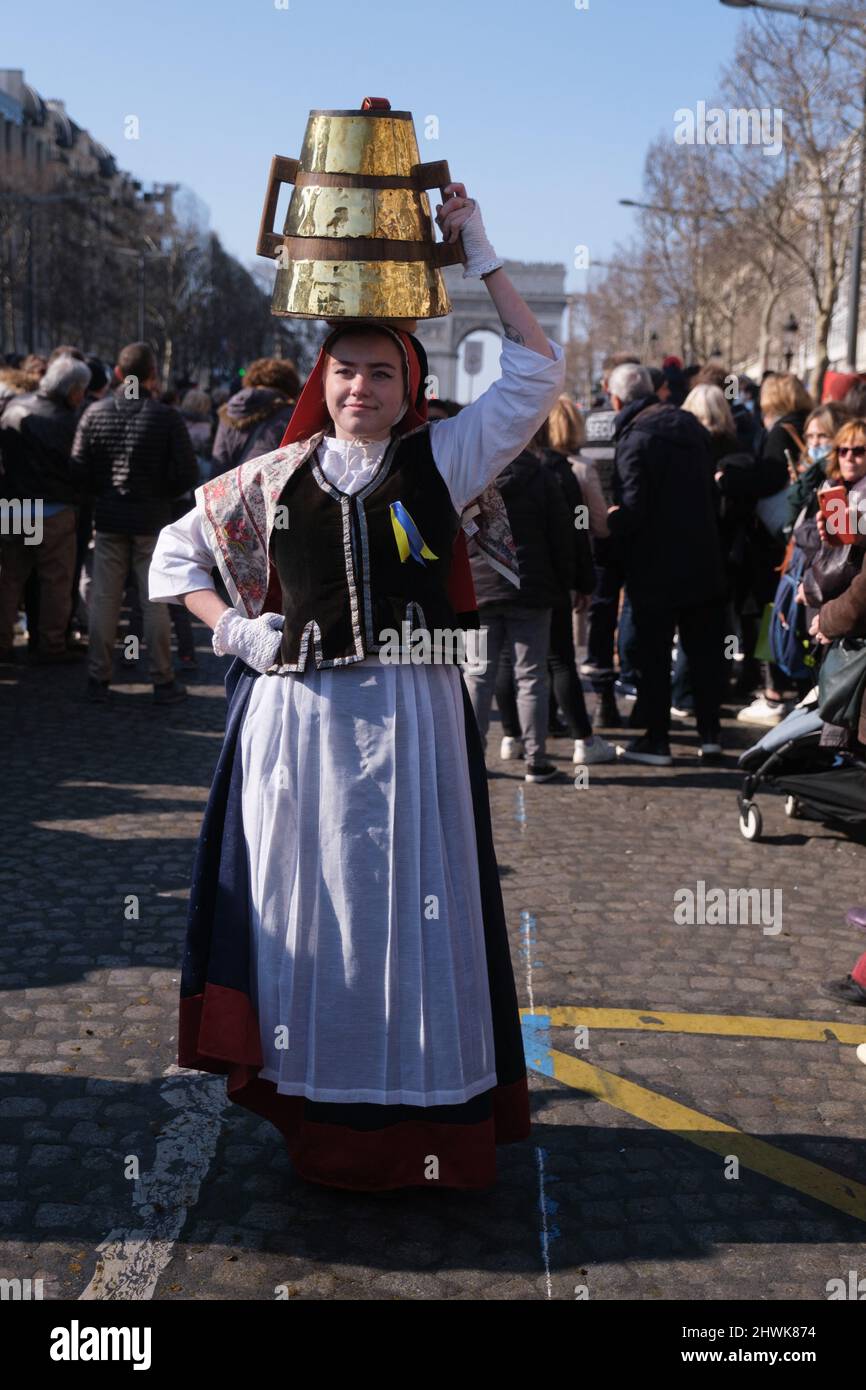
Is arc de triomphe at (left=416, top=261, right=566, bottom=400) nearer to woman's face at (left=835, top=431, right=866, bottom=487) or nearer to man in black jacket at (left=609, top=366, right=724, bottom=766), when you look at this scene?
man in black jacket at (left=609, top=366, right=724, bottom=766)

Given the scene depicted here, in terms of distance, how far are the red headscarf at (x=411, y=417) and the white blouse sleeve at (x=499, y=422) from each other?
0.30ft

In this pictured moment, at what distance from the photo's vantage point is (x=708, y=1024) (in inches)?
192

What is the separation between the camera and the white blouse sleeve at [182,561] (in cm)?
380

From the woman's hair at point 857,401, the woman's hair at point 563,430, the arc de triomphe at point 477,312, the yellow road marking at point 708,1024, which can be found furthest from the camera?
the arc de triomphe at point 477,312

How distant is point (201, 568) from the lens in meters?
3.84

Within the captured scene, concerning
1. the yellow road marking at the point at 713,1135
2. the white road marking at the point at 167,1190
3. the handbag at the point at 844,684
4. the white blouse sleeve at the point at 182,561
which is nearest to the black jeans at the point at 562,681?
the handbag at the point at 844,684

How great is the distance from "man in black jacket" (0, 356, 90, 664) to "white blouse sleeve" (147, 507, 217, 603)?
7.08 metres

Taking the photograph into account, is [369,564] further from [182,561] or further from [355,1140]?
[355,1140]

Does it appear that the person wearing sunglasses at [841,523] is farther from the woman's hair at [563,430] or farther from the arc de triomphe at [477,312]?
the arc de triomphe at [477,312]

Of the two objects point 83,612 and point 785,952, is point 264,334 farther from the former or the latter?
point 785,952

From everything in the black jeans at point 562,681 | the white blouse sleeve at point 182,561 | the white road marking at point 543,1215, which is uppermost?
the white blouse sleeve at point 182,561

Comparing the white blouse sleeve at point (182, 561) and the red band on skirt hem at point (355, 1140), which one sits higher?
the white blouse sleeve at point (182, 561)

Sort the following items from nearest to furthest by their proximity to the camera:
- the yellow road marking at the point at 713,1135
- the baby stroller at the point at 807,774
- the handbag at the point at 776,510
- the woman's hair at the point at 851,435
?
1. the yellow road marking at the point at 713,1135
2. the woman's hair at the point at 851,435
3. the baby stroller at the point at 807,774
4. the handbag at the point at 776,510

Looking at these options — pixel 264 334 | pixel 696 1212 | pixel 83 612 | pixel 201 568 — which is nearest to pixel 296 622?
pixel 201 568
